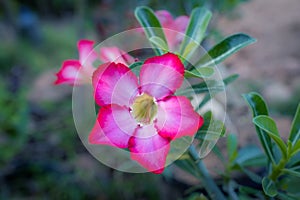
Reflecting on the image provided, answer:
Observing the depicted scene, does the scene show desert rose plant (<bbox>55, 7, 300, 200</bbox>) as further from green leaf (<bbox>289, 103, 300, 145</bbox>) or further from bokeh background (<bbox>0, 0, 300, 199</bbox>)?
bokeh background (<bbox>0, 0, 300, 199</bbox>)

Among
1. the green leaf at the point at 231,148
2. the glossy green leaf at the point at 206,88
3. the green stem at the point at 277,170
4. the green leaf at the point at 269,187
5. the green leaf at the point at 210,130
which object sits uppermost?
the glossy green leaf at the point at 206,88

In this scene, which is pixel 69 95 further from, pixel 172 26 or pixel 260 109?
pixel 260 109

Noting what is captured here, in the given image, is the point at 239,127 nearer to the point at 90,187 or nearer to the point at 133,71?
the point at 90,187

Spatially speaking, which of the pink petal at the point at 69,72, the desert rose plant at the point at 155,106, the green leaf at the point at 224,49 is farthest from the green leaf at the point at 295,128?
the pink petal at the point at 69,72

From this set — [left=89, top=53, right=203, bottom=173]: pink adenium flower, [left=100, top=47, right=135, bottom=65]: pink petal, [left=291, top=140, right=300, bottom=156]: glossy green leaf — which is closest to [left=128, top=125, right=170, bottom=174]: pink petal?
Result: [left=89, top=53, right=203, bottom=173]: pink adenium flower

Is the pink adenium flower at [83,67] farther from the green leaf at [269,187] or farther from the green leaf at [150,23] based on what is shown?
the green leaf at [269,187]

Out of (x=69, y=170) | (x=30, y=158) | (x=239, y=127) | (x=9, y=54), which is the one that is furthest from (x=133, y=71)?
(x=9, y=54)
